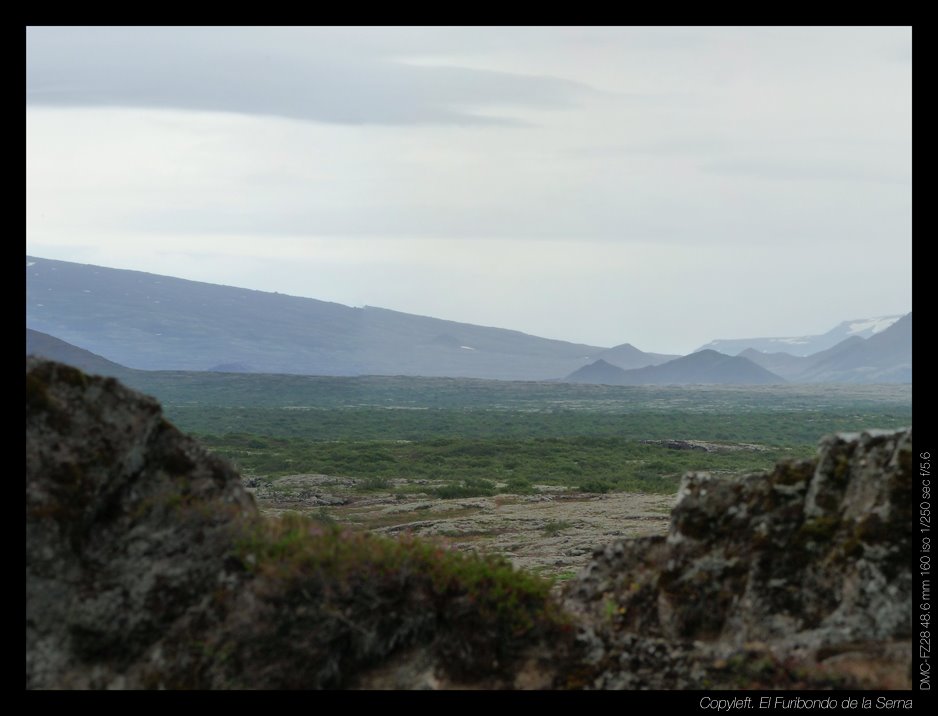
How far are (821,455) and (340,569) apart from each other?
255 inches

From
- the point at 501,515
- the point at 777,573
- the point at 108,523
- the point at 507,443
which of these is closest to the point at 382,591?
the point at 108,523

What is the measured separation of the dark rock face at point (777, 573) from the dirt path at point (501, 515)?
13265 mm

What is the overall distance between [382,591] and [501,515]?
101 feet

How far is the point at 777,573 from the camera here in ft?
37.9

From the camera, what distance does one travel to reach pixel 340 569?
11.2 metres

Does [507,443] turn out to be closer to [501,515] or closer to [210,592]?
[501,515]

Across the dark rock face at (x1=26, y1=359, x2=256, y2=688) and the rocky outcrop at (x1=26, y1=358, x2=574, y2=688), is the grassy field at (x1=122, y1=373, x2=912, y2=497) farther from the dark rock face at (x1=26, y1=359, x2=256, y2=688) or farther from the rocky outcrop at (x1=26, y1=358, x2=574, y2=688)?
the rocky outcrop at (x1=26, y1=358, x2=574, y2=688)

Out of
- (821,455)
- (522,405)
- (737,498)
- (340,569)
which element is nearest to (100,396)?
(340,569)

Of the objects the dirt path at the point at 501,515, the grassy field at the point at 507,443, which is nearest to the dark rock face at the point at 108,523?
the dirt path at the point at 501,515

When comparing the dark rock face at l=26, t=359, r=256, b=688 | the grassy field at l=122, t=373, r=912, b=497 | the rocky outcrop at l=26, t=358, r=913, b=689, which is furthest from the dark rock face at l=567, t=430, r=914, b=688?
the grassy field at l=122, t=373, r=912, b=497

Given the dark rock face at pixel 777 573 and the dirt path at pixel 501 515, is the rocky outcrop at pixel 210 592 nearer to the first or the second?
the dark rock face at pixel 777 573

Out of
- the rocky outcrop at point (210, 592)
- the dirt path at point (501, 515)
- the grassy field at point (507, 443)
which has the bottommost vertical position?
the grassy field at point (507, 443)

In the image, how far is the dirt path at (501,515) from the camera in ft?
105

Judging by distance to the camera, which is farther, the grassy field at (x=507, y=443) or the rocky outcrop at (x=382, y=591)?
the grassy field at (x=507, y=443)
